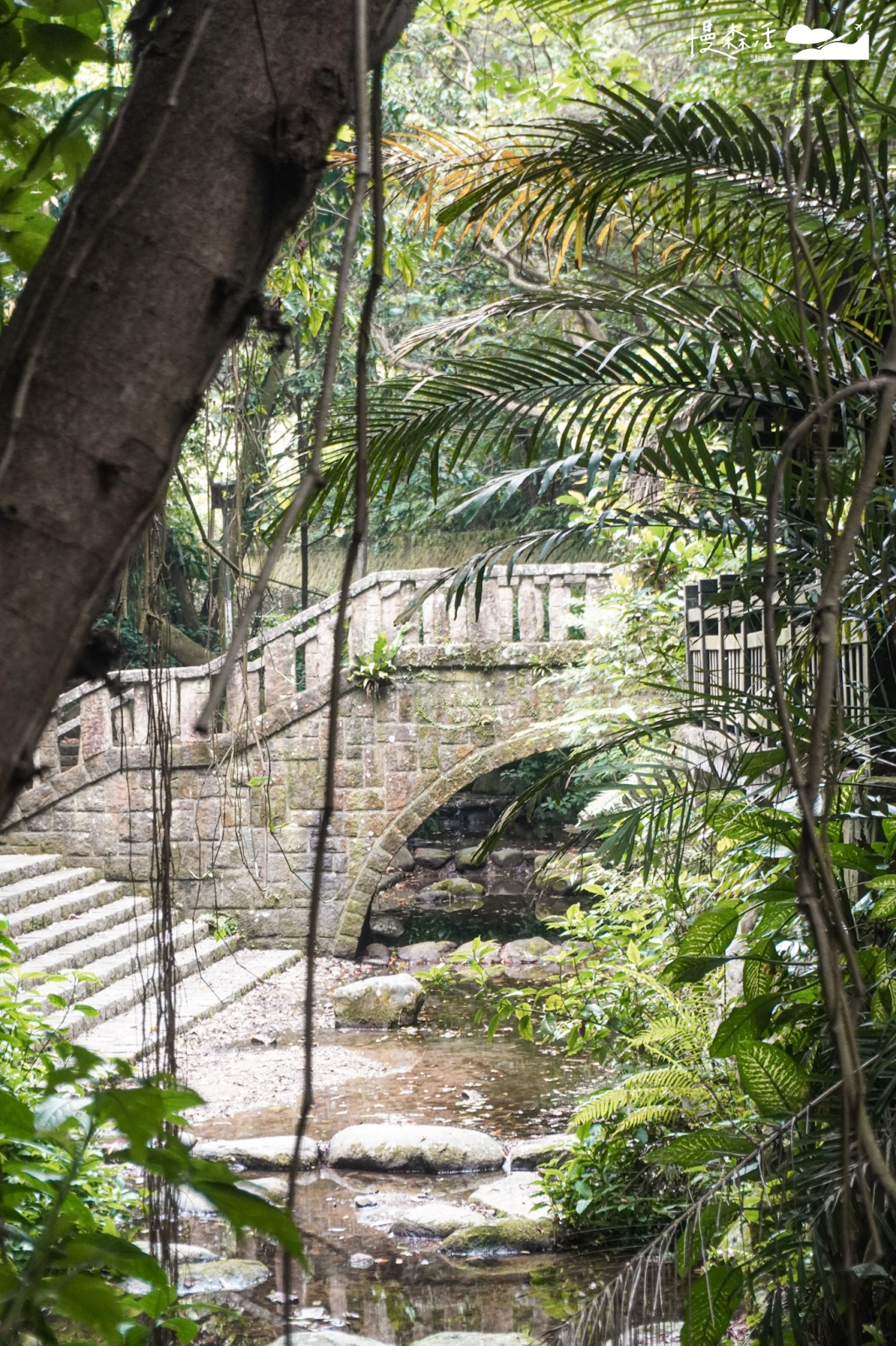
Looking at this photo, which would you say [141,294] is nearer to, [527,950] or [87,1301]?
[87,1301]

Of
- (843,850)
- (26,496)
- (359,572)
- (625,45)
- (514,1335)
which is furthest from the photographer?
(359,572)

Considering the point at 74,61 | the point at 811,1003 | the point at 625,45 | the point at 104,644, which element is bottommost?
the point at 811,1003

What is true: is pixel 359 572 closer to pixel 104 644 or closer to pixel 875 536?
pixel 875 536

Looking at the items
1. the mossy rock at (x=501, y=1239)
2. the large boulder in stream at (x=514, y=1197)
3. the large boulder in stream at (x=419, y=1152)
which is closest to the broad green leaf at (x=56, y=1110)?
the large boulder in stream at (x=514, y=1197)

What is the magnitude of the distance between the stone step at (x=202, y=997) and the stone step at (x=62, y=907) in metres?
0.88

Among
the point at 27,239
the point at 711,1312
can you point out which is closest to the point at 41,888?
the point at 711,1312

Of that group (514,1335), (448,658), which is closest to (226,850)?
(448,658)

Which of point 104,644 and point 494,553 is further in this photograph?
point 494,553

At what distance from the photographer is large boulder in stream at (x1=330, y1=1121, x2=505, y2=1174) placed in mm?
5270

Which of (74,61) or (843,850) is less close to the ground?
(74,61)

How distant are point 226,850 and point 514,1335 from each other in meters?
6.54

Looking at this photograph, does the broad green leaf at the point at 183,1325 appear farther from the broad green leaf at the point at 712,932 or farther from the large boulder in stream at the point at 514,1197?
the large boulder in stream at the point at 514,1197

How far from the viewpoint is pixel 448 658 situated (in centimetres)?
938

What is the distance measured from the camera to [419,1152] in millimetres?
5305
